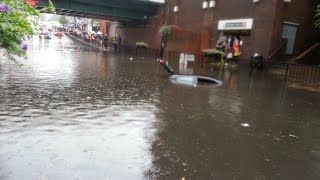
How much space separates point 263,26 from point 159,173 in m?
23.4

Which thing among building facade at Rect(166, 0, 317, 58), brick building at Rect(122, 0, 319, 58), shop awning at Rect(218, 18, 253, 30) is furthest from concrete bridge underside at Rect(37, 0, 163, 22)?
shop awning at Rect(218, 18, 253, 30)

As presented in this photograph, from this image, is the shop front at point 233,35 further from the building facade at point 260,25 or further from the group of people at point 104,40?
the group of people at point 104,40

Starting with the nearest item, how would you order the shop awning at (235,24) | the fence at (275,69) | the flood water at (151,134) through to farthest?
the flood water at (151,134) → the fence at (275,69) → the shop awning at (235,24)

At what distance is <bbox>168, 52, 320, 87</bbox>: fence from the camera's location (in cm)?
1992

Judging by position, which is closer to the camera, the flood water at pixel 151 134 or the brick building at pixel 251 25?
the flood water at pixel 151 134

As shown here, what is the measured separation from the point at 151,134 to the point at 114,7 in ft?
130

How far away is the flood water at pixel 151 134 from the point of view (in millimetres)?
5992

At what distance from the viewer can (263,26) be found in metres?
27.1

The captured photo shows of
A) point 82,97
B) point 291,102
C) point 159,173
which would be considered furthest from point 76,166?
point 291,102

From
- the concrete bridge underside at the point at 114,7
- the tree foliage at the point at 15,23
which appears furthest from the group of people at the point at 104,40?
the tree foliage at the point at 15,23

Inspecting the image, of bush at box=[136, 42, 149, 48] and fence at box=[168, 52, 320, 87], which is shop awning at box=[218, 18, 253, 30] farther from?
bush at box=[136, 42, 149, 48]

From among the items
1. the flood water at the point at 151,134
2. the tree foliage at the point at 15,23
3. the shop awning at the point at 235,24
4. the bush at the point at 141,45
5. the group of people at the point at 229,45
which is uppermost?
the shop awning at the point at 235,24

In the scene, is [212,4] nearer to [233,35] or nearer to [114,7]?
[233,35]

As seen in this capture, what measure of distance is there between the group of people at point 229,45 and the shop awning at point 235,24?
0.89m
